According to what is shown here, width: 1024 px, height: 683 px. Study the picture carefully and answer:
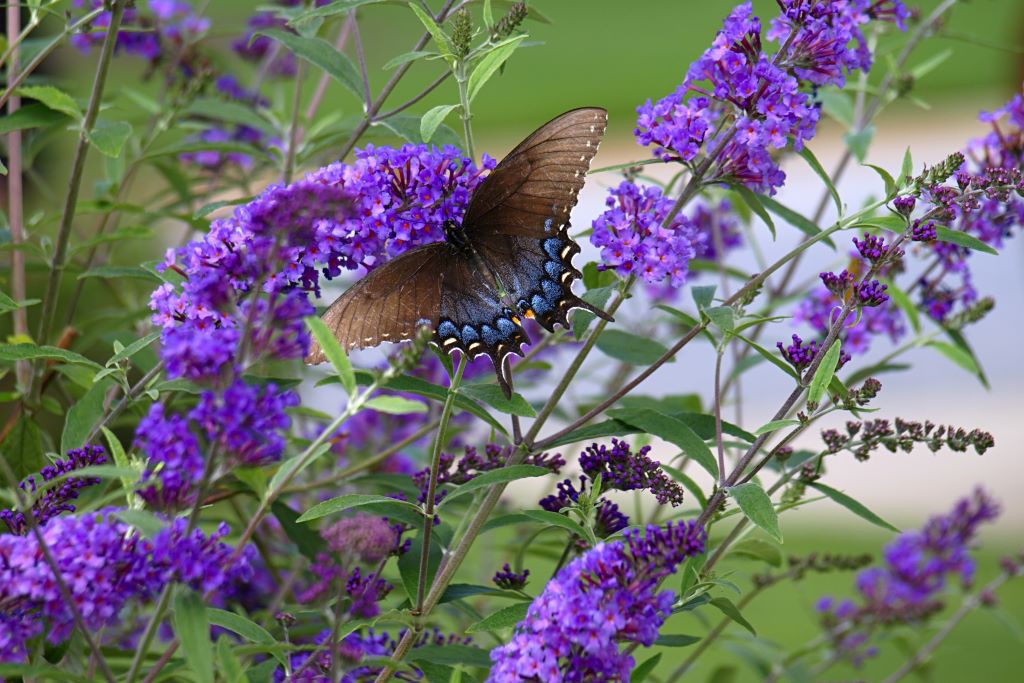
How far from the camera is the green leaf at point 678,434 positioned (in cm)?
167

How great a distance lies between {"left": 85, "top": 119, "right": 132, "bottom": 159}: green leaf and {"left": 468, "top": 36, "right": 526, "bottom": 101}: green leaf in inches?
25.1

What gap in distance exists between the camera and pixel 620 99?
48.4 ft

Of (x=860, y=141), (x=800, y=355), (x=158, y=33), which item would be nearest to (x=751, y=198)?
(x=800, y=355)

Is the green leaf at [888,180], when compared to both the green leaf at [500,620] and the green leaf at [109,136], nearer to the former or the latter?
the green leaf at [500,620]

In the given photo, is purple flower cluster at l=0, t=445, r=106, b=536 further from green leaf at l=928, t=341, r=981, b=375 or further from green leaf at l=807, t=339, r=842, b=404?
green leaf at l=928, t=341, r=981, b=375

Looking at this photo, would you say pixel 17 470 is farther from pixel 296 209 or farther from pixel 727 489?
pixel 727 489

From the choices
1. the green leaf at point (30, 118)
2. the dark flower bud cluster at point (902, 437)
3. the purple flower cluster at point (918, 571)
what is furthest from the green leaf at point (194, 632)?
the purple flower cluster at point (918, 571)

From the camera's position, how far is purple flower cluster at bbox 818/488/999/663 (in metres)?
2.82

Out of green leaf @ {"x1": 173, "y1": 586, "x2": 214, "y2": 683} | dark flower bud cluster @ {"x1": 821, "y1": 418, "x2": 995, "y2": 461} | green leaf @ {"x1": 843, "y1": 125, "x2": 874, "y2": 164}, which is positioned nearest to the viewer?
green leaf @ {"x1": 173, "y1": 586, "x2": 214, "y2": 683}

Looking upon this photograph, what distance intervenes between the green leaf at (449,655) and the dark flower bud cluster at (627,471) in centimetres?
33

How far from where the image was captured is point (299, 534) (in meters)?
2.01

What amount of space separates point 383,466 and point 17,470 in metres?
1.16

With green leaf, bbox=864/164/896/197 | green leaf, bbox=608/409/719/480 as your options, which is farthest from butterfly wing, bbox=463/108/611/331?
green leaf, bbox=864/164/896/197

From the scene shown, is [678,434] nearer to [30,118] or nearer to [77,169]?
[77,169]
